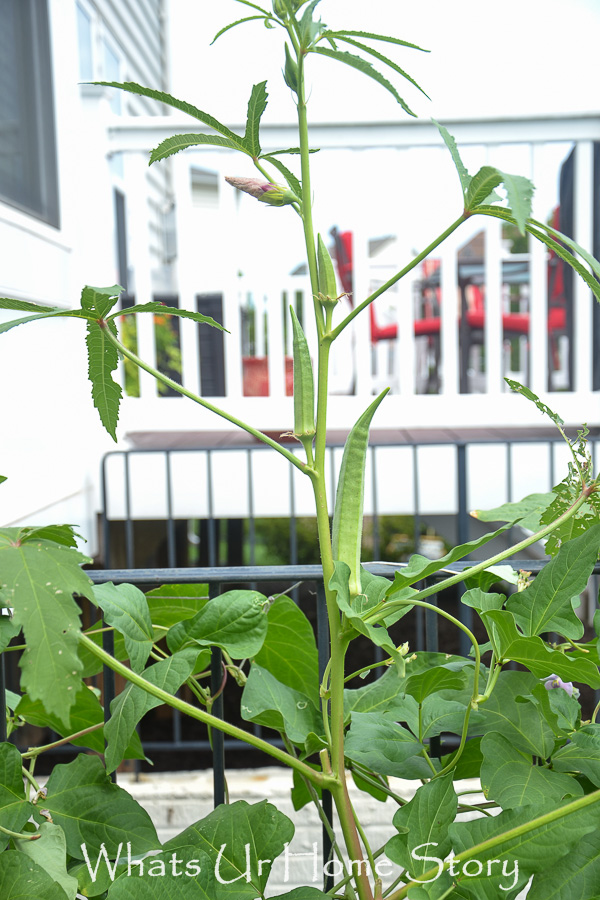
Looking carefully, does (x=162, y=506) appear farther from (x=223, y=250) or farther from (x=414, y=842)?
(x=414, y=842)

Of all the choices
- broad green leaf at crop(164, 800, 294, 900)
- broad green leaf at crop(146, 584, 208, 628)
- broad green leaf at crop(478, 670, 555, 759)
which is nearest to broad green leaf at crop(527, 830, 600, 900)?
broad green leaf at crop(478, 670, 555, 759)

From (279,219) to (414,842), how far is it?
3795mm

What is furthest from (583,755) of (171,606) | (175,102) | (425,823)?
(175,102)

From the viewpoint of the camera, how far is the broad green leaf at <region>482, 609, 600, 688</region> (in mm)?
668

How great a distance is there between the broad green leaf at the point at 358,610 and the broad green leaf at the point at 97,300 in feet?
1.03

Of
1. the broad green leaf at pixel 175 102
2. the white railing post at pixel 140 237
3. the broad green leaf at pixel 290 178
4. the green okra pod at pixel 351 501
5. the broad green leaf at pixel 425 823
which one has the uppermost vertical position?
the white railing post at pixel 140 237

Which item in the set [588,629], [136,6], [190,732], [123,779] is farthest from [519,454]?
[136,6]

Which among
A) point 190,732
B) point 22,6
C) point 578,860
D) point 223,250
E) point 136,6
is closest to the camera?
point 578,860

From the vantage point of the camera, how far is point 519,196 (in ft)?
1.71

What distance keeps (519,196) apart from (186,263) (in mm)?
3128

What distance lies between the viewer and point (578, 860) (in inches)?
26.8

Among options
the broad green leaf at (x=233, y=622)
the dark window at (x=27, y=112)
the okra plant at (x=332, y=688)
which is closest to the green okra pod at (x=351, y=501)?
the okra plant at (x=332, y=688)

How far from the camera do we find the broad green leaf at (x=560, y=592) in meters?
0.72

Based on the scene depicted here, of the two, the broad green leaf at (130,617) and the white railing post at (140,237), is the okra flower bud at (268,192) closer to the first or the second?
the broad green leaf at (130,617)
